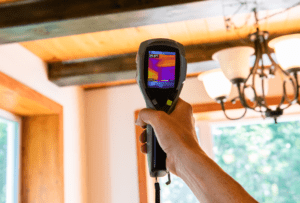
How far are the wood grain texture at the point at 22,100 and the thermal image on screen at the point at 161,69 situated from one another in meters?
1.42

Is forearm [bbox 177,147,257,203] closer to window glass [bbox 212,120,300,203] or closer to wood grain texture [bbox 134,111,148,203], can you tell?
wood grain texture [bbox 134,111,148,203]

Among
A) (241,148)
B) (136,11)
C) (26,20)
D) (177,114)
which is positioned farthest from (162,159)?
(241,148)

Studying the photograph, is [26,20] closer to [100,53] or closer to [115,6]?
[115,6]

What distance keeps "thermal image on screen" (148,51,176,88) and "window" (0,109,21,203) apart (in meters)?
1.91

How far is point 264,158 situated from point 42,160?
180 centimetres

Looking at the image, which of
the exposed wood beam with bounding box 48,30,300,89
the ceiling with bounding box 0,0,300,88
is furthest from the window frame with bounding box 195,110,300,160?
the ceiling with bounding box 0,0,300,88

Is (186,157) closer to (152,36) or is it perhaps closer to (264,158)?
(152,36)

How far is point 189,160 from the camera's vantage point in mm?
620

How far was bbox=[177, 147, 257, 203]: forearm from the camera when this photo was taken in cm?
54

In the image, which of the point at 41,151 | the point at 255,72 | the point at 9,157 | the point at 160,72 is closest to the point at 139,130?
the point at 41,151

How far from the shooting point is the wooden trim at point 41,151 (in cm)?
254

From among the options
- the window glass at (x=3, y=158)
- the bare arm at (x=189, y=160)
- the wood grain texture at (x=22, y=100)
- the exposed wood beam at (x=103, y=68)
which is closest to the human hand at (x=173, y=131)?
the bare arm at (x=189, y=160)

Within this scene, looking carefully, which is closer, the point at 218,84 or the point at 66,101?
the point at 218,84

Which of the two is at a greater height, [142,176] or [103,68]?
[103,68]
